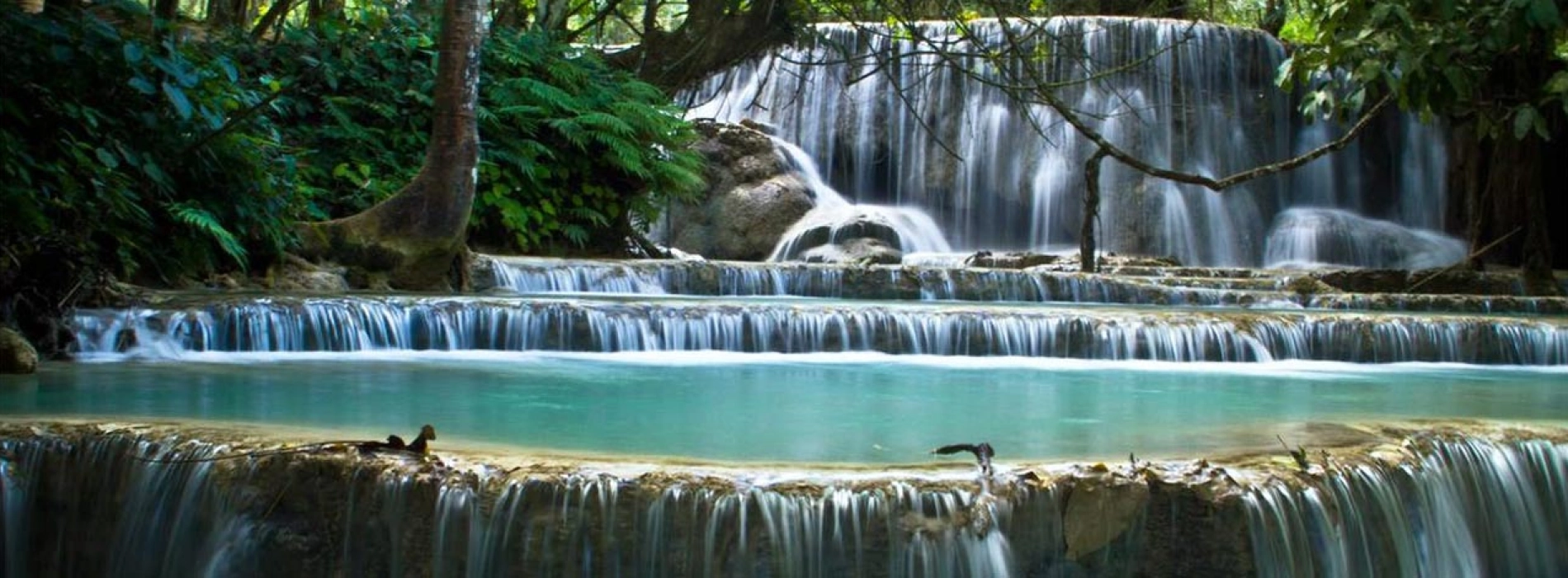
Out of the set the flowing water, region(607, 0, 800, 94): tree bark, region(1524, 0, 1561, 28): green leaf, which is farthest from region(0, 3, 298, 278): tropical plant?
region(1524, 0, 1561, 28): green leaf

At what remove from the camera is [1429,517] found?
4.02m

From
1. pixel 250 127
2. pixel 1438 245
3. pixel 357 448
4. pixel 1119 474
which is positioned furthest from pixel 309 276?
pixel 1438 245

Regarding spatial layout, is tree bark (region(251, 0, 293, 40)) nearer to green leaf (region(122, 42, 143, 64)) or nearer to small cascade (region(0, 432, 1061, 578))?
green leaf (region(122, 42, 143, 64))

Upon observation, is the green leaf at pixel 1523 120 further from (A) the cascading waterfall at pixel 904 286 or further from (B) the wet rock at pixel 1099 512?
(B) the wet rock at pixel 1099 512

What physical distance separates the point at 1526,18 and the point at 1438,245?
44.9ft

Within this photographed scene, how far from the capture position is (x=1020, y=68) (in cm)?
1873

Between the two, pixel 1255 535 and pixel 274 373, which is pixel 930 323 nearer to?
pixel 274 373

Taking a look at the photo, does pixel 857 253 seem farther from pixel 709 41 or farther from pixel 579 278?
pixel 579 278

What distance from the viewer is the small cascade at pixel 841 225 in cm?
1694

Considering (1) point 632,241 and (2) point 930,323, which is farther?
(1) point 632,241

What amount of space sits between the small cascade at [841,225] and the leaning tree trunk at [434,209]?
7.66 m

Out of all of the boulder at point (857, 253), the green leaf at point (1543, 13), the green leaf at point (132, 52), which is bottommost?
the boulder at point (857, 253)

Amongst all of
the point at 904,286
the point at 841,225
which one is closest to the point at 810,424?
the point at 904,286

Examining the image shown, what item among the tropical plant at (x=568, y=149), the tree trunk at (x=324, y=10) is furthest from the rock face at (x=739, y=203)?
the tree trunk at (x=324, y=10)
